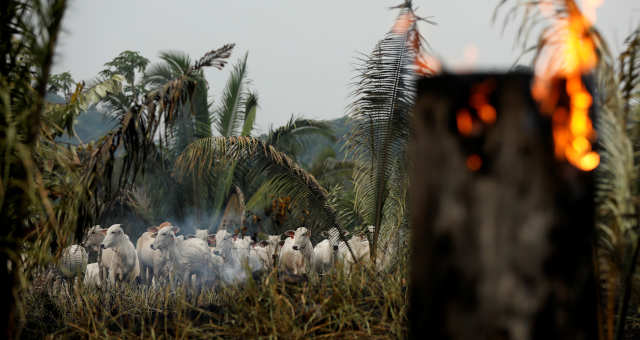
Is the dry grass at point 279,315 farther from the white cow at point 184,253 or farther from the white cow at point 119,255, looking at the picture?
the white cow at point 184,253

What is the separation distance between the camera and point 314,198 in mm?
6910

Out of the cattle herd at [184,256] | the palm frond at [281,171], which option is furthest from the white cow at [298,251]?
the palm frond at [281,171]

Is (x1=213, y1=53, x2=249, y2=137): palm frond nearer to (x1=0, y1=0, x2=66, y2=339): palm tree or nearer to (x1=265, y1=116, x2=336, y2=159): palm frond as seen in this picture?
(x1=265, y1=116, x2=336, y2=159): palm frond

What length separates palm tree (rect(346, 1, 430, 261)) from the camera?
6.33 m

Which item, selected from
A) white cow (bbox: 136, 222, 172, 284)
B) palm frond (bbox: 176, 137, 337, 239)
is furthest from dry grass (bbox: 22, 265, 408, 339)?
white cow (bbox: 136, 222, 172, 284)

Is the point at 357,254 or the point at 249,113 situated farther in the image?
the point at 249,113

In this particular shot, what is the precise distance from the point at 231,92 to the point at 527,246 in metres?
14.7

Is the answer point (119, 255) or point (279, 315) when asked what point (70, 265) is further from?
point (119, 255)

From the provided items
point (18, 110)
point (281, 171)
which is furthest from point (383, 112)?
point (18, 110)

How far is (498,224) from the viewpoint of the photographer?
1.26 metres

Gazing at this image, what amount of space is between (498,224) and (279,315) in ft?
8.67

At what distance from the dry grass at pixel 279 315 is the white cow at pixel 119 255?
3.57 metres

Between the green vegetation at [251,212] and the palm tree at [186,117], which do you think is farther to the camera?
the palm tree at [186,117]

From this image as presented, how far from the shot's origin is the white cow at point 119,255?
8477mm
